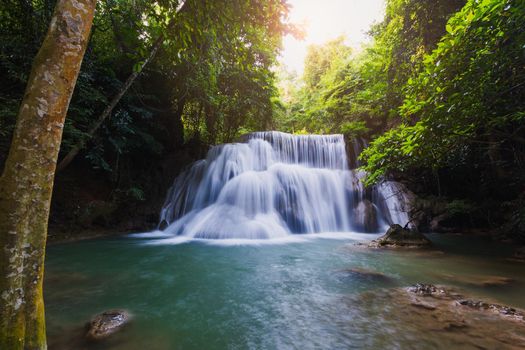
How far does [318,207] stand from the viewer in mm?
11234

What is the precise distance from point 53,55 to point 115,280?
12.3ft

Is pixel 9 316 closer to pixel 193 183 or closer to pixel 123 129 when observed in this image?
pixel 123 129

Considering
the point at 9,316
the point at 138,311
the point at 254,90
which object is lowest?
the point at 138,311

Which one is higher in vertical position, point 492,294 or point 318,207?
point 318,207

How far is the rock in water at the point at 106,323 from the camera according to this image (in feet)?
7.64

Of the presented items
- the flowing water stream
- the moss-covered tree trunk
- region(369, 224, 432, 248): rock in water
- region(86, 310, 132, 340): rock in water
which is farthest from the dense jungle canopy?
region(86, 310, 132, 340): rock in water

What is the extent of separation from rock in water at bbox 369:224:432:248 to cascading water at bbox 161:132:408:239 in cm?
310

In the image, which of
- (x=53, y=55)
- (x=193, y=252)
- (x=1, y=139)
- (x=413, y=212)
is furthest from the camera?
(x=413, y=212)

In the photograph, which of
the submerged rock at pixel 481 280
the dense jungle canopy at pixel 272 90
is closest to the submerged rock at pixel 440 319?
the submerged rock at pixel 481 280

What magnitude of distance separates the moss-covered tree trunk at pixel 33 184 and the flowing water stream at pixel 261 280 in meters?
1.09

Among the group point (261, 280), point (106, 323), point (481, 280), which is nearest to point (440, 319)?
point (481, 280)

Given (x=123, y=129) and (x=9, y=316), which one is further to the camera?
(x=123, y=129)

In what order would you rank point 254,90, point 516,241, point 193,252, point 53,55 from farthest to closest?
1. point 254,90
2. point 516,241
3. point 193,252
4. point 53,55

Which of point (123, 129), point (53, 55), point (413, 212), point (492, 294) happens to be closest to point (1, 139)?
point (123, 129)
